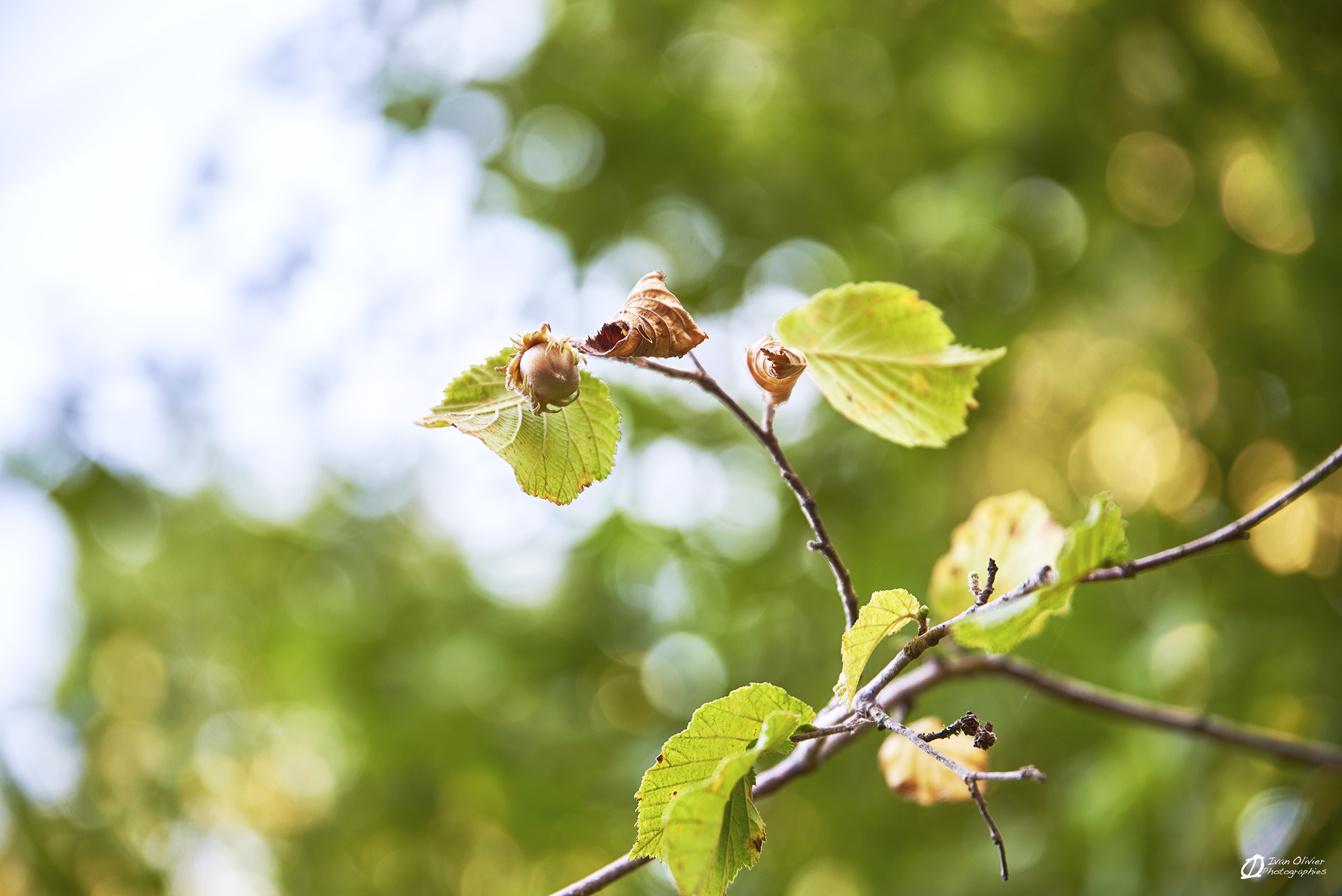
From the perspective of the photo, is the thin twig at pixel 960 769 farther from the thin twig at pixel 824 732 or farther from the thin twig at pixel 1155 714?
the thin twig at pixel 1155 714

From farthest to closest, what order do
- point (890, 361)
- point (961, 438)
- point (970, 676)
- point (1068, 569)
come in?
point (961, 438)
point (970, 676)
point (890, 361)
point (1068, 569)

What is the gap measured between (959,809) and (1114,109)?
1187 millimetres

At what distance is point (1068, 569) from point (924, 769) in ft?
0.65

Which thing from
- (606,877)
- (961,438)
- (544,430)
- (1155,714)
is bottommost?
(961,438)

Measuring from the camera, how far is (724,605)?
135 cm

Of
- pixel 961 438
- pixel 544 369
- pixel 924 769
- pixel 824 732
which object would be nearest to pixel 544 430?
pixel 544 369

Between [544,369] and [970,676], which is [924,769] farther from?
[544,369]

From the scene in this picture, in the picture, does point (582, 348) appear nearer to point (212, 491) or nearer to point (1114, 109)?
point (1114, 109)

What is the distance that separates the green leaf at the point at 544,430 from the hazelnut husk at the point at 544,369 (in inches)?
0.5

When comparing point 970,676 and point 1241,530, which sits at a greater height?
point 1241,530

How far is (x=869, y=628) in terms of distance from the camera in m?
0.25

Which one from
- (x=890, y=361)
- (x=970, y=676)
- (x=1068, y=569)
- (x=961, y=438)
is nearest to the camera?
(x=1068, y=569)

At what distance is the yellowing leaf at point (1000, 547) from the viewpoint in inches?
14.4

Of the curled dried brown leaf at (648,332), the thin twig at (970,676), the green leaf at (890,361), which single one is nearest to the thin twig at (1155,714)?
the thin twig at (970,676)
